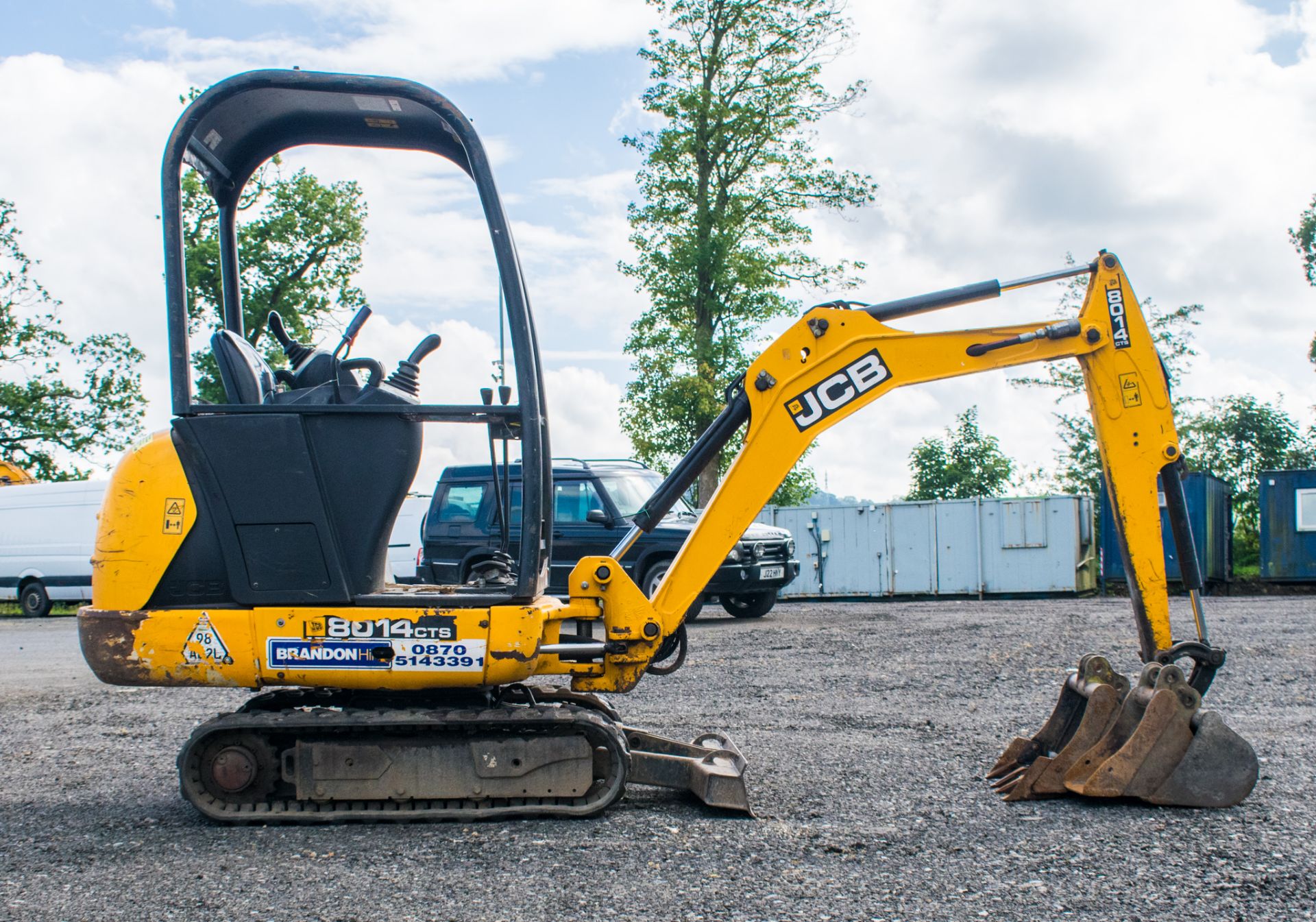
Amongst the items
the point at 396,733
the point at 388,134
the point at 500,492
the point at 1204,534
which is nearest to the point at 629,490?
the point at 500,492

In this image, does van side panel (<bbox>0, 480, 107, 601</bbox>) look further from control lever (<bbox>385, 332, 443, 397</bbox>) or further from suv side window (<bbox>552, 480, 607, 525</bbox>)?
control lever (<bbox>385, 332, 443, 397</bbox>)

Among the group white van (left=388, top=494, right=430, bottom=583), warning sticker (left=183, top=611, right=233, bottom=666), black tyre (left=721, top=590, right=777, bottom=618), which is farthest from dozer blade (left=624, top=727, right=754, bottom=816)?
white van (left=388, top=494, right=430, bottom=583)

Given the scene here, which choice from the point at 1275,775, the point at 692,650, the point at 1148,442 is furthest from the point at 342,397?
the point at 692,650

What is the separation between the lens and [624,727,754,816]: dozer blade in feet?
15.9

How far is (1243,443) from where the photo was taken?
1339 inches

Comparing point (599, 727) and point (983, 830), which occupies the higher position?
point (599, 727)

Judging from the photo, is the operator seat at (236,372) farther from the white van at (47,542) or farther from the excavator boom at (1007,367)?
the white van at (47,542)

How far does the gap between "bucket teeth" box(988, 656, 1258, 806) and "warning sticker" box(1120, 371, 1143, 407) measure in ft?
3.93

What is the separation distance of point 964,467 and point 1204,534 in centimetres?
2241

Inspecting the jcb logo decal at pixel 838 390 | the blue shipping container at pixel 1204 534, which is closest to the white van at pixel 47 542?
the blue shipping container at pixel 1204 534

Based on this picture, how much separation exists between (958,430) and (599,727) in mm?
39760

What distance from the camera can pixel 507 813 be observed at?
15.6 feet

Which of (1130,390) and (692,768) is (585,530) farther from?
(1130,390)

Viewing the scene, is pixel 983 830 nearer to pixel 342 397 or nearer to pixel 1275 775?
pixel 1275 775
